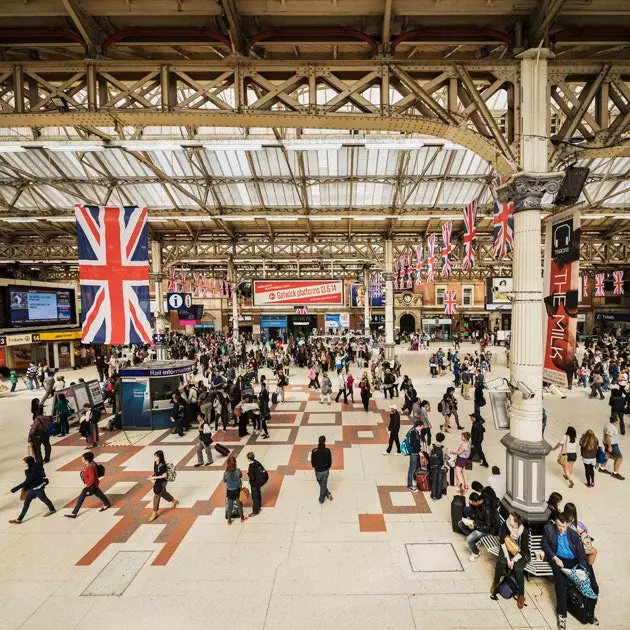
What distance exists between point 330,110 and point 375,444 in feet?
28.0

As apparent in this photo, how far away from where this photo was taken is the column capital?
6031 millimetres

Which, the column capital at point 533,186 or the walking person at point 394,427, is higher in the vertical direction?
the column capital at point 533,186

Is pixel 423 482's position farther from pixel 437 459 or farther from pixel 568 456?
pixel 568 456

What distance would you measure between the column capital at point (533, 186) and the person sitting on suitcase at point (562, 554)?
463cm

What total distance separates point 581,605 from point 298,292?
2873cm

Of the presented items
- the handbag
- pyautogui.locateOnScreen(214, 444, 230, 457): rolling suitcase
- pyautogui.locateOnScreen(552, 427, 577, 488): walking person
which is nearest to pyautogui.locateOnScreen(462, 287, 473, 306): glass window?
pyautogui.locateOnScreen(552, 427, 577, 488): walking person

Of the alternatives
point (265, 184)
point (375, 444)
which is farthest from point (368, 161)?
point (375, 444)

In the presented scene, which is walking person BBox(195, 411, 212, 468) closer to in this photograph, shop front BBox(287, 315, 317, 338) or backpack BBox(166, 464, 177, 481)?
backpack BBox(166, 464, 177, 481)

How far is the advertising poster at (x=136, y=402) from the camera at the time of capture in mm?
12477

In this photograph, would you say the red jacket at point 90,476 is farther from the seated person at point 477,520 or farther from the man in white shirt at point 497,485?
the man in white shirt at point 497,485

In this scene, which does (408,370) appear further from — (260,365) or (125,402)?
(125,402)

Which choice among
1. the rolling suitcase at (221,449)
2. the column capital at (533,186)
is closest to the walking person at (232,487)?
the rolling suitcase at (221,449)

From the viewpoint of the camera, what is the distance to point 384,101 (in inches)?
254

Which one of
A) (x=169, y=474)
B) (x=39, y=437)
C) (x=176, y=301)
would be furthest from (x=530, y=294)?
(x=176, y=301)
